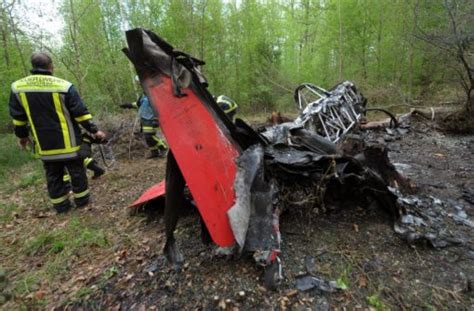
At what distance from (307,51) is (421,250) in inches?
585

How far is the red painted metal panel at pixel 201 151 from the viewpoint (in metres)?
1.68

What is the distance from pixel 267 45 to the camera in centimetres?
1434

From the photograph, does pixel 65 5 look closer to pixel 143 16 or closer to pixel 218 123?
pixel 143 16

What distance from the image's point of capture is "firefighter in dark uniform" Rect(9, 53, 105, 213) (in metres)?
2.76

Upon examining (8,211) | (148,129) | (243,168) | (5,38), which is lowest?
(8,211)

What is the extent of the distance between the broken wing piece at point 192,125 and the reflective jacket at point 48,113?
1589 mm

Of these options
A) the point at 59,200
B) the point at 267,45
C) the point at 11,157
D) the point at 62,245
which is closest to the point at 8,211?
the point at 59,200

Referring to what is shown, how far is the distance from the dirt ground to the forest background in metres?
6.07

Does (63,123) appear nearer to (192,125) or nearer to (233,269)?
(192,125)

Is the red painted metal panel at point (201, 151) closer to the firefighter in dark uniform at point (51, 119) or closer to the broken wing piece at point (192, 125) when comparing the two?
the broken wing piece at point (192, 125)

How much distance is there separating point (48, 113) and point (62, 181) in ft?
2.71

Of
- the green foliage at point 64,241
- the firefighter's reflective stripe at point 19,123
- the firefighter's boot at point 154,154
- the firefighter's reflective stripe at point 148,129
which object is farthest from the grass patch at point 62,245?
the firefighter's boot at point 154,154

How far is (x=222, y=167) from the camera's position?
5.74 ft

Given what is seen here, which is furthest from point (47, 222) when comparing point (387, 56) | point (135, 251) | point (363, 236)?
point (387, 56)
